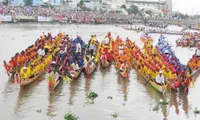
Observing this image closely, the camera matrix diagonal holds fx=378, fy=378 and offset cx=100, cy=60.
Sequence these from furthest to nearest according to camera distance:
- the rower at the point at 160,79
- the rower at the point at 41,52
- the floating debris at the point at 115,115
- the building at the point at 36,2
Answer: the building at the point at 36,2
the rower at the point at 41,52
the rower at the point at 160,79
the floating debris at the point at 115,115

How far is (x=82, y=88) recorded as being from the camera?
17688 mm

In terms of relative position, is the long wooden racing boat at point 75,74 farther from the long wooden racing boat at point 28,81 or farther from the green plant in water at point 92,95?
the green plant in water at point 92,95

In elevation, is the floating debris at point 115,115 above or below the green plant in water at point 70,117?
below

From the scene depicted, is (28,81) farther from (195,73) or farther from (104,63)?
(195,73)

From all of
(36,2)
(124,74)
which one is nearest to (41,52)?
(124,74)

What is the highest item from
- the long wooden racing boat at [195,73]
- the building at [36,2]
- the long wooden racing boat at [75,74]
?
the building at [36,2]

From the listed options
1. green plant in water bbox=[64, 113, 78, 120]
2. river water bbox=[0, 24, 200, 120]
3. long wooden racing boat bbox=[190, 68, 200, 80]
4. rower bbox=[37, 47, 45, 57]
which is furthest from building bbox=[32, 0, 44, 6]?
green plant in water bbox=[64, 113, 78, 120]

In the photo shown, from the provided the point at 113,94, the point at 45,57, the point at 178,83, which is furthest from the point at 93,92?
the point at 45,57

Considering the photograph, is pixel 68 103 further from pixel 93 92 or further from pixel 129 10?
pixel 129 10

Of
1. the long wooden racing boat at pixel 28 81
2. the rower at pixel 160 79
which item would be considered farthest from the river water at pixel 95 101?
the rower at pixel 160 79

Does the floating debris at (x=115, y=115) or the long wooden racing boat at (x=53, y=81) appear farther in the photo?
the long wooden racing boat at (x=53, y=81)

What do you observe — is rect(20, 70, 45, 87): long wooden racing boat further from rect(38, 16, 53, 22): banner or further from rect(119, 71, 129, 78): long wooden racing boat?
rect(38, 16, 53, 22): banner

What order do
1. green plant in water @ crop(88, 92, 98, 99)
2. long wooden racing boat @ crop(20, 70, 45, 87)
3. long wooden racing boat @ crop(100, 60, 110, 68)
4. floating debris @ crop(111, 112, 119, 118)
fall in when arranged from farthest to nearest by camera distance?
long wooden racing boat @ crop(100, 60, 110, 68)
long wooden racing boat @ crop(20, 70, 45, 87)
green plant in water @ crop(88, 92, 98, 99)
floating debris @ crop(111, 112, 119, 118)

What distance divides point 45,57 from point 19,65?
2.48 metres
